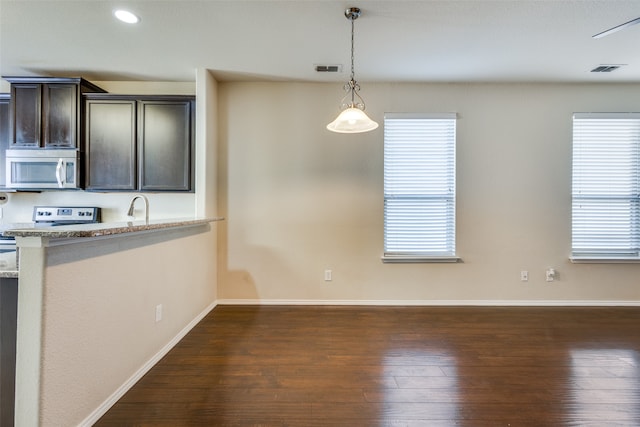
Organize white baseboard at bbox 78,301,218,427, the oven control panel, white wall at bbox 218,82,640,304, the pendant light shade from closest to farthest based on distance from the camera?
white baseboard at bbox 78,301,218,427 → the pendant light shade → the oven control panel → white wall at bbox 218,82,640,304

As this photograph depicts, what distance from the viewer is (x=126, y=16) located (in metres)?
2.19

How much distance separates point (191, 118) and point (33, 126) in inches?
63.3

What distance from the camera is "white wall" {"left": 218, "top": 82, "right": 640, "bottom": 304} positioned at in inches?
132

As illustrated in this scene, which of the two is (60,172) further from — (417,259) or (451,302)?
(451,302)

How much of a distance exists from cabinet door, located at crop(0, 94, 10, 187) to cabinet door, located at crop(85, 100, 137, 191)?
85 centimetres

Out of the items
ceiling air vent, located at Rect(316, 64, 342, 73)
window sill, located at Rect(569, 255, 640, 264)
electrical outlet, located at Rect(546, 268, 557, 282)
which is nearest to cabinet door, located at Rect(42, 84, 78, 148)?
ceiling air vent, located at Rect(316, 64, 342, 73)

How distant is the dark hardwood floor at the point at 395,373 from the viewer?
1.63 meters

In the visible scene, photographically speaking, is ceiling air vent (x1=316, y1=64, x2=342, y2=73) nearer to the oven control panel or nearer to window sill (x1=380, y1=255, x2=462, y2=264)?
window sill (x1=380, y1=255, x2=462, y2=264)

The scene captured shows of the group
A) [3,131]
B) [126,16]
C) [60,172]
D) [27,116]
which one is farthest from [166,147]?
[3,131]

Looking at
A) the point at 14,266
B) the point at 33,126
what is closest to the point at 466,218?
the point at 14,266

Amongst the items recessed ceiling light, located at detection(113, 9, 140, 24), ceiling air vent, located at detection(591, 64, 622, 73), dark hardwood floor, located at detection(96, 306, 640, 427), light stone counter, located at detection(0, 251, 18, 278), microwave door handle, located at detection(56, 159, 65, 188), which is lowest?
dark hardwood floor, located at detection(96, 306, 640, 427)

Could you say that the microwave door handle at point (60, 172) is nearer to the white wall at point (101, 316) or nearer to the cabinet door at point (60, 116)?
the cabinet door at point (60, 116)

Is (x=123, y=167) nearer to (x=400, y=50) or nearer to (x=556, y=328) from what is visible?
(x=400, y=50)

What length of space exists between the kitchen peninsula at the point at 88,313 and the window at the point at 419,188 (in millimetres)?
2266
